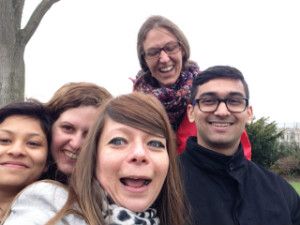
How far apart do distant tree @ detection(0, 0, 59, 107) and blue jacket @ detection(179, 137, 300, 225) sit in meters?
4.22

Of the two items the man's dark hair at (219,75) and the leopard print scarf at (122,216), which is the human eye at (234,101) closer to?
the man's dark hair at (219,75)

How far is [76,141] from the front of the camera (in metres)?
2.23

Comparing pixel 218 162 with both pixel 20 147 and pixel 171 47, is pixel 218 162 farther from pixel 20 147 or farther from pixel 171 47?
pixel 20 147

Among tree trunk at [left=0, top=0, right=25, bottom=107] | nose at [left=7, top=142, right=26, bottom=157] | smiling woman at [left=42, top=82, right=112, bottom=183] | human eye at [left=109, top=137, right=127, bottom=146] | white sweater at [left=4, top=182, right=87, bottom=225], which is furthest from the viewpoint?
tree trunk at [left=0, top=0, right=25, bottom=107]

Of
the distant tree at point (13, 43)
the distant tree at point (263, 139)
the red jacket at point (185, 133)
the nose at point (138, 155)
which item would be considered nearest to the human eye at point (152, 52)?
the red jacket at point (185, 133)

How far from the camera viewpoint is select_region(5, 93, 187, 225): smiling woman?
5.41ft

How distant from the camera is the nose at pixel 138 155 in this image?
1.73 m

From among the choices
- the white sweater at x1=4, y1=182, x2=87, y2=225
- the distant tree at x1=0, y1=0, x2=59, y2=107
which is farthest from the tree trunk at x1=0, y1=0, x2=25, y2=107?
the white sweater at x1=4, y1=182, x2=87, y2=225

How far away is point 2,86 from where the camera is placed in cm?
571

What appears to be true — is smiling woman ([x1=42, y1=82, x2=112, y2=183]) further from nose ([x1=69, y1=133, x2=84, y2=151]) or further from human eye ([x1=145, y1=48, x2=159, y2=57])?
human eye ([x1=145, y1=48, x2=159, y2=57])

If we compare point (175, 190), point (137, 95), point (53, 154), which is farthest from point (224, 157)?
point (53, 154)

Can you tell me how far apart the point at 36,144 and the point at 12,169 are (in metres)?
0.23

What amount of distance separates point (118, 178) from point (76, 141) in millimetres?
607

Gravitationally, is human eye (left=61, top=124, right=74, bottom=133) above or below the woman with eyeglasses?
below
